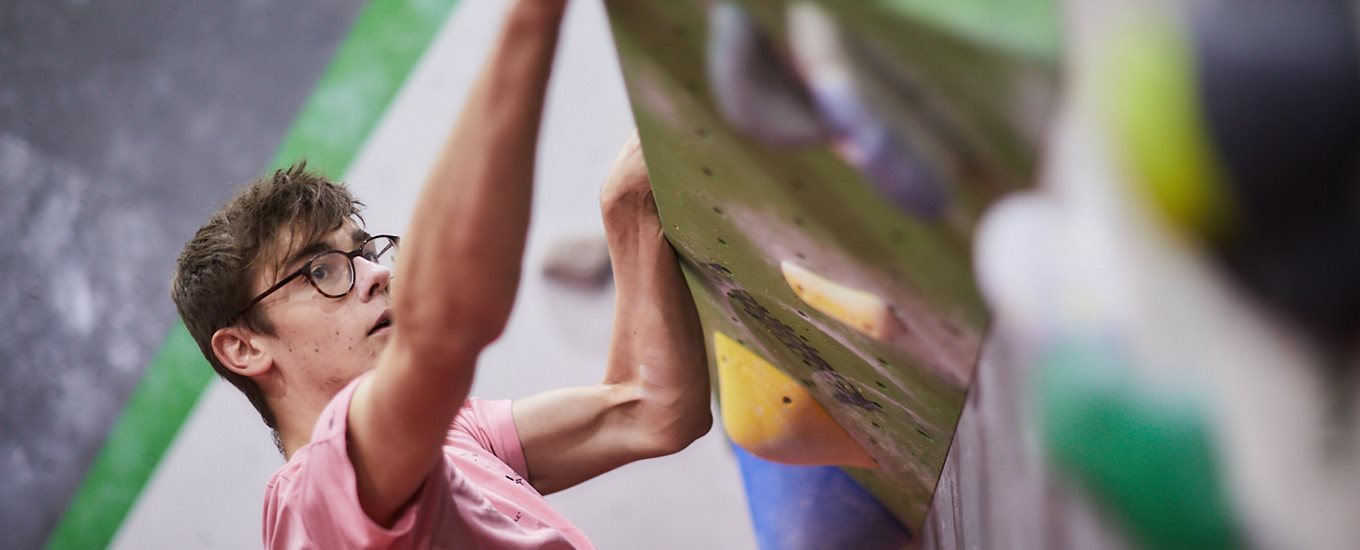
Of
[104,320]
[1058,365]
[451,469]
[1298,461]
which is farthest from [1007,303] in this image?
[104,320]

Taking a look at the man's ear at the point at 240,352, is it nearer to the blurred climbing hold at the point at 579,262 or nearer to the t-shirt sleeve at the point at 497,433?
the t-shirt sleeve at the point at 497,433

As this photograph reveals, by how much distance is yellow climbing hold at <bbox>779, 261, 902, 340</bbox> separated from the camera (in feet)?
2.26

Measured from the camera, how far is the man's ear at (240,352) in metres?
1.14

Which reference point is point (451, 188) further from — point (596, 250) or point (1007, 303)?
point (596, 250)

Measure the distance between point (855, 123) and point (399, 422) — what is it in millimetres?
357

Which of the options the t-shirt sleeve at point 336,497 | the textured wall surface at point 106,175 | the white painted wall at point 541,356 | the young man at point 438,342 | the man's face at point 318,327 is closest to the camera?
the young man at point 438,342

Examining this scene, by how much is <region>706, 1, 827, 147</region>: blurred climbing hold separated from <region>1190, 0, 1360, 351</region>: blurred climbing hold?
0.22 meters

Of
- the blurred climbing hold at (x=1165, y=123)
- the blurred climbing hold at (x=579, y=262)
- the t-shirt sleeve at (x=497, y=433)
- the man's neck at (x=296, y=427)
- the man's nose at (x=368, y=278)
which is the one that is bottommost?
the t-shirt sleeve at (x=497, y=433)

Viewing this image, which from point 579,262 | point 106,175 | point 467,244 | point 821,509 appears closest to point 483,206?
point 467,244

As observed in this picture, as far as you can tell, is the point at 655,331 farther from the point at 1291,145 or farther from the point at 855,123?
the point at 1291,145

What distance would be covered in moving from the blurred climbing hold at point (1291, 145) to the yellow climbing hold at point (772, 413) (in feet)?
2.34

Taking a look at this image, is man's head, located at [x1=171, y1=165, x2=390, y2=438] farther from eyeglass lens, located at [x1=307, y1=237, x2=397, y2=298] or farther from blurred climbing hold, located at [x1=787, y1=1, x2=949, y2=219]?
blurred climbing hold, located at [x1=787, y1=1, x2=949, y2=219]

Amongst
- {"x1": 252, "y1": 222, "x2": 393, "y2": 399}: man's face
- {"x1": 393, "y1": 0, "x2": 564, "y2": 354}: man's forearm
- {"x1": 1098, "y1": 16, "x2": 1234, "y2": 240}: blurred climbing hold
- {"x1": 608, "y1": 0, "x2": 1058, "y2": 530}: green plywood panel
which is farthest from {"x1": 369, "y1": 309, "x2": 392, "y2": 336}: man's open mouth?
{"x1": 1098, "y1": 16, "x2": 1234, "y2": 240}: blurred climbing hold

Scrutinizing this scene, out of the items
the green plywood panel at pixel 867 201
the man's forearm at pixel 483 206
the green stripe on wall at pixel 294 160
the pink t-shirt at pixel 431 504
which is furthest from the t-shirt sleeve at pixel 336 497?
the green stripe on wall at pixel 294 160
